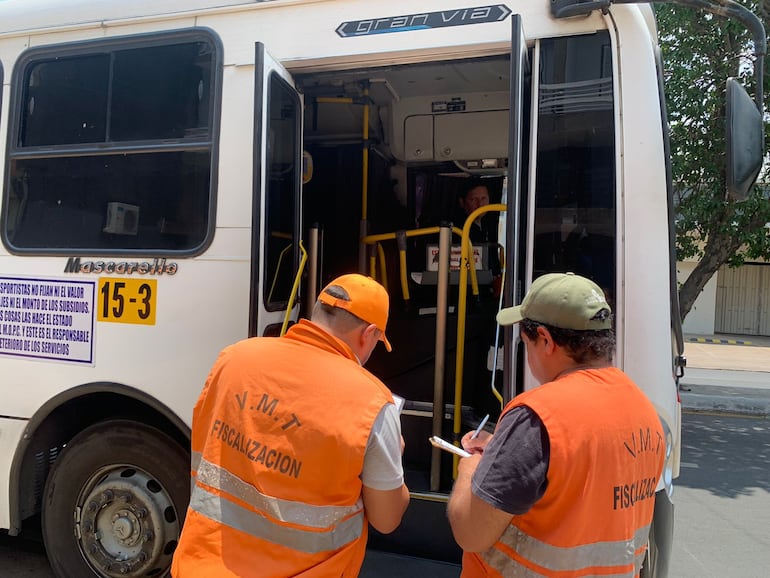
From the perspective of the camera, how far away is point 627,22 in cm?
228

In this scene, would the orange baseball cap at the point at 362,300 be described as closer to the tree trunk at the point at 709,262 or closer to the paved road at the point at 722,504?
the paved road at the point at 722,504

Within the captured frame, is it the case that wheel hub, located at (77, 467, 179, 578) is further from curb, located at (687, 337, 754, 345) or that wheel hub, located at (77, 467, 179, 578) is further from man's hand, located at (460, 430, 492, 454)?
curb, located at (687, 337, 754, 345)

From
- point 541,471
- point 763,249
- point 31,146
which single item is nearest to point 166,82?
point 31,146

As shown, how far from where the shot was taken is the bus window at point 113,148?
2.73m

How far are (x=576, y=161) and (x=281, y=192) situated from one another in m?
1.31

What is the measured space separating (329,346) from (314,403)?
21cm

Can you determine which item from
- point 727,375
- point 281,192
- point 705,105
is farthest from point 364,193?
point 727,375

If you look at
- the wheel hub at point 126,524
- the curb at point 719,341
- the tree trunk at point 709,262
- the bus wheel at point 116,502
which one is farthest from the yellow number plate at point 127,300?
the curb at point 719,341

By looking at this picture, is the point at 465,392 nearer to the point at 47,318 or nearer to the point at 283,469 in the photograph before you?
the point at 283,469

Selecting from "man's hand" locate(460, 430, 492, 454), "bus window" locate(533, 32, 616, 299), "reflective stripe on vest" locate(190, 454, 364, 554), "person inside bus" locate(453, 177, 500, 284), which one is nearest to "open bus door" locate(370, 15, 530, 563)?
"bus window" locate(533, 32, 616, 299)

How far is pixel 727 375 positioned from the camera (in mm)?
11852

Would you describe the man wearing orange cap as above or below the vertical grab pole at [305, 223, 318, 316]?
below

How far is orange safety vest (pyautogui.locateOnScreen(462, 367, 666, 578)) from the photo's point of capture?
4.49 feet

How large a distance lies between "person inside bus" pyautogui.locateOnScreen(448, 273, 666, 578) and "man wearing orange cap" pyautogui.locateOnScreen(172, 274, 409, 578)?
26 centimetres
